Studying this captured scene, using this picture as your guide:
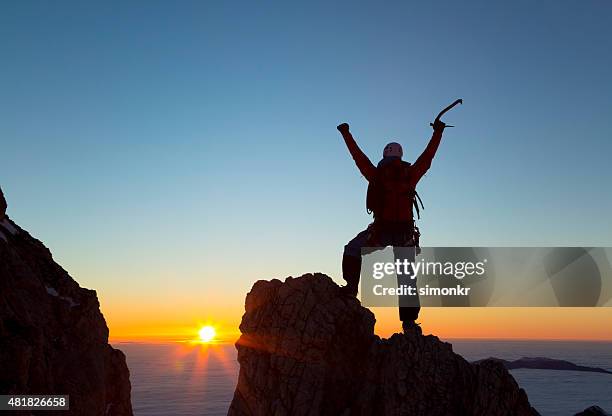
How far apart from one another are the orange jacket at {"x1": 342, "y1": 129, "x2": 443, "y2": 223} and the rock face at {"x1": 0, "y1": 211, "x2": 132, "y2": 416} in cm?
929

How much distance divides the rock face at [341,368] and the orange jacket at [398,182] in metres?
2.81

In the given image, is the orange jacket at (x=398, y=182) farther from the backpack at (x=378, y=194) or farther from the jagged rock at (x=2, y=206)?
the jagged rock at (x=2, y=206)

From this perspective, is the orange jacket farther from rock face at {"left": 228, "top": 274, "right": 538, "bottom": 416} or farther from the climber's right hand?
rock face at {"left": 228, "top": 274, "right": 538, "bottom": 416}

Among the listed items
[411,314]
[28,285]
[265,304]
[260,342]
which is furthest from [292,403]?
[28,285]

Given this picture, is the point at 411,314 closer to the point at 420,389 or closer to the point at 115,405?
the point at 420,389

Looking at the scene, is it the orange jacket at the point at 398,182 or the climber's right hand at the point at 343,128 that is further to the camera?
the climber's right hand at the point at 343,128

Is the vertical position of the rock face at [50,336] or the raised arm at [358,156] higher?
the raised arm at [358,156]

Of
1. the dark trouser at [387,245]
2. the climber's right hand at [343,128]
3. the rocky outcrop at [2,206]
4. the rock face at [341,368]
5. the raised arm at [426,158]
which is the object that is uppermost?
the climber's right hand at [343,128]

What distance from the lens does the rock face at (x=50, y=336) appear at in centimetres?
1355

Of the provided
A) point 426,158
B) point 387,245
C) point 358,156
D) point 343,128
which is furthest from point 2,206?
point 426,158

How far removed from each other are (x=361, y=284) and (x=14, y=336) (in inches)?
366

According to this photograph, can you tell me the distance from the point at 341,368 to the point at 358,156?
6.12 metres

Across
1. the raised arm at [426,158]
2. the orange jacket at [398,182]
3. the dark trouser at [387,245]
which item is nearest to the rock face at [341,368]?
the dark trouser at [387,245]

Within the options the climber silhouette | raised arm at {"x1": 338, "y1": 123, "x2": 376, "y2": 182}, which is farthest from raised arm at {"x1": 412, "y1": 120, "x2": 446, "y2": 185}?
raised arm at {"x1": 338, "y1": 123, "x2": 376, "y2": 182}
